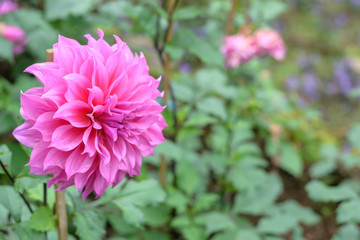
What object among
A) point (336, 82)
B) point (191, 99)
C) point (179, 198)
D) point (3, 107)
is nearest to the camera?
point (179, 198)

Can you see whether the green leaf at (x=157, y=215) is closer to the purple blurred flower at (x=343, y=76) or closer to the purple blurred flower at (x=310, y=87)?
the purple blurred flower at (x=310, y=87)

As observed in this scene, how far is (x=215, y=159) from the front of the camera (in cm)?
182

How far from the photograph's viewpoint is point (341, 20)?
4.07m

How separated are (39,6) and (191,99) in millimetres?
1177

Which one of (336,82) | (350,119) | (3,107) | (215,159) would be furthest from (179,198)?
(336,82)

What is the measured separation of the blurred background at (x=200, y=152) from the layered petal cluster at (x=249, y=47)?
114 millimetres

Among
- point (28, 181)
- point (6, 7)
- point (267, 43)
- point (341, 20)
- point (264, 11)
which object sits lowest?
point (28, 181)

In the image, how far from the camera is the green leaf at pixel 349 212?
1205 mm

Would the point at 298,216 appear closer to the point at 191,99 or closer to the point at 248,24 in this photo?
the point at 191,99

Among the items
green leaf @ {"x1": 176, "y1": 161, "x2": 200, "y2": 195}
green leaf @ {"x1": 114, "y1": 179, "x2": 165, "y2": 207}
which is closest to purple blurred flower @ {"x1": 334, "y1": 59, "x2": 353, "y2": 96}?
green leaf @ {"x1": 176, "y1": 161, "x2": 200, "y2": 195}

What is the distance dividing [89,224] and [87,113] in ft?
1.09

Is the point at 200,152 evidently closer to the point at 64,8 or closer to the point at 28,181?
the point at 64,8

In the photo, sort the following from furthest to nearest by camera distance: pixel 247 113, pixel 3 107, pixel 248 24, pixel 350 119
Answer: pixel 350 119 < pixel 247 113 < pixel 248 24 < pixel 3 107

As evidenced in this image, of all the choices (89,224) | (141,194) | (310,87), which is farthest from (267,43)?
(310,87)
